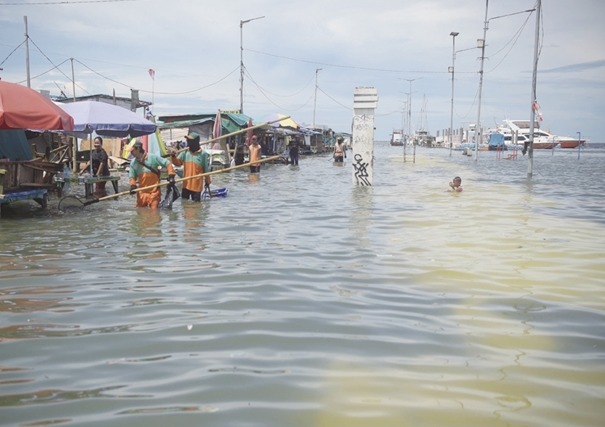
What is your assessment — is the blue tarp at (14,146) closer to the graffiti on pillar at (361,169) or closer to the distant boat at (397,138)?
the graffiti on pillar at (361,169)

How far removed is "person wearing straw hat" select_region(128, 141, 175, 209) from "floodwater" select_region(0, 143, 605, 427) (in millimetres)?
1895

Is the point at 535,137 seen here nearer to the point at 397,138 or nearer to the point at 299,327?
the point at 397,138

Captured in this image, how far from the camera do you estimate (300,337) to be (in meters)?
4.25

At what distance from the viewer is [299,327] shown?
4.48 m

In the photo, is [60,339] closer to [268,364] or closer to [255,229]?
[268,364]

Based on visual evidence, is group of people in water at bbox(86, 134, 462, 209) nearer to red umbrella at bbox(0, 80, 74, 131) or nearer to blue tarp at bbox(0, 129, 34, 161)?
red umbrella at bbox(0, 80, 74, 131)

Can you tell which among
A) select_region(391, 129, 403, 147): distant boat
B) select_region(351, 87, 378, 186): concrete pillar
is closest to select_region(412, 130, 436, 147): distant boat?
select_region(391, 129, 403, 147): distant boat

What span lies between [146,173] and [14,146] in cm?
363

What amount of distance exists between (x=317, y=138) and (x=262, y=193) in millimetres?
47501

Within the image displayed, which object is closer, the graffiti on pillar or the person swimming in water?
the person swimming in water

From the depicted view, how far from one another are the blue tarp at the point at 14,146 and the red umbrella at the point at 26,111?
233 cm

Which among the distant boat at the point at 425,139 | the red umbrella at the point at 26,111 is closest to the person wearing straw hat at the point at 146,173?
the red umbrella at the point at 26,111

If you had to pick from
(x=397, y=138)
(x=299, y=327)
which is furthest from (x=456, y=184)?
(x=397, y=138)

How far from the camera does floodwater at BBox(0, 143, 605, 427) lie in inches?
124
